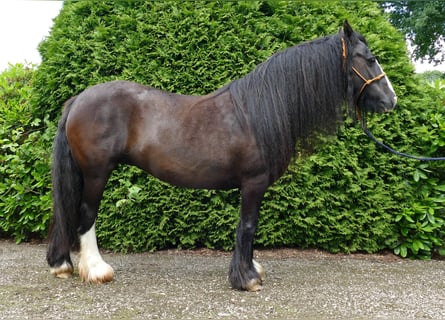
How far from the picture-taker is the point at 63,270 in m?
3.42

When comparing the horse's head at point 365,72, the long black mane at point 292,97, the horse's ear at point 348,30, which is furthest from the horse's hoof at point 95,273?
the horse's ear at point 348,30

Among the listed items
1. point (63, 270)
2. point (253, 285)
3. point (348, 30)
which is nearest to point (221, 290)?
Answer: point (253, 285)

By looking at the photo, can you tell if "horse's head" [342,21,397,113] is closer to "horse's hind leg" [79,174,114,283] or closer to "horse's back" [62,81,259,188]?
"horse's back" [62,81,259,188]

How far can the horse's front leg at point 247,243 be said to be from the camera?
3.15 m

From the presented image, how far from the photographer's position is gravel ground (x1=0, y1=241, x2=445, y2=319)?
2.69 m

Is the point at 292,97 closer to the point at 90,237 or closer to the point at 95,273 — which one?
the point at 90,237

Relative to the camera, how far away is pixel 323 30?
4.50 metres

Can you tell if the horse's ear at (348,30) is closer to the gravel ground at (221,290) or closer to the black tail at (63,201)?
the gravel ground at (221,290)

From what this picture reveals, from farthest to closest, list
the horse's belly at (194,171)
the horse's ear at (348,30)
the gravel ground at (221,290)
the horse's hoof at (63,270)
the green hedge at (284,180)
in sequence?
the green hedge at (284,180), the horse's hoof at (63,270), the horse's belly at (194,171), the horse's ear at (348,30), the gravel ground at (221,290)

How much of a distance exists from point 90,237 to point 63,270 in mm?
424

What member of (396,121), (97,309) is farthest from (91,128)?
(396,121)

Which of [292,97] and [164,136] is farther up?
[292,97]

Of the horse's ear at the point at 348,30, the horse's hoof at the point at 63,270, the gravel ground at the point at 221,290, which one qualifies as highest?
the horse's ear at the point at 348,30

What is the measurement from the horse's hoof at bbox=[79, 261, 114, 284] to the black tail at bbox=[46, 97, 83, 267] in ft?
0.76
